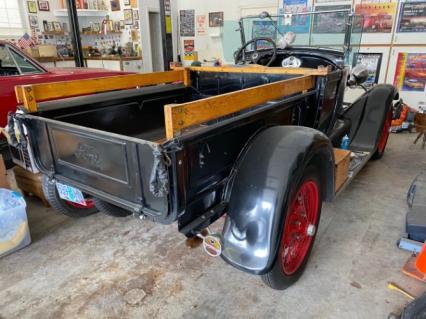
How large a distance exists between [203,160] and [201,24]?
23.1 feet

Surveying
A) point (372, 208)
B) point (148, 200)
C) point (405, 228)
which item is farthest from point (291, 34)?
point (148, 200)

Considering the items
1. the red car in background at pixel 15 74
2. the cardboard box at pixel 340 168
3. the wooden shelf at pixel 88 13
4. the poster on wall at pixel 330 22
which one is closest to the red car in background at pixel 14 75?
the red car in background at pixel 15 74

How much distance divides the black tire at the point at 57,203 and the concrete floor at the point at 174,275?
19cm

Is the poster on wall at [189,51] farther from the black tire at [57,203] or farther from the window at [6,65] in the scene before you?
the black tire at [57,203]

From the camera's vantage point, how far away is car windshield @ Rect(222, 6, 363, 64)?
3307 millimetres

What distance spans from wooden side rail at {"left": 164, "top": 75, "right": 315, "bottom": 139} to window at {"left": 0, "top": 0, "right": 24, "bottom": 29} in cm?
730

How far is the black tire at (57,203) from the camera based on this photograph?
6.84ft

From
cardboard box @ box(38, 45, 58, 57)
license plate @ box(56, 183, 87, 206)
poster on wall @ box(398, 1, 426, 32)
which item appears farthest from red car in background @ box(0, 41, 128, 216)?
poster on wall @ box(398, 1, 426, 32)

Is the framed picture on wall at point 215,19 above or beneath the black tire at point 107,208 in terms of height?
above

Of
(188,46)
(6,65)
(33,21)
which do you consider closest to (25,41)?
(33,21)

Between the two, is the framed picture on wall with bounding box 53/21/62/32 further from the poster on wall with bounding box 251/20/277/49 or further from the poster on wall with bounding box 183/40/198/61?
the poster on wall with bounding box 251/20/277/49

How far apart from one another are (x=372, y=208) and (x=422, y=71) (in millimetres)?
3795

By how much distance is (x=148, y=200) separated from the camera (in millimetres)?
1414

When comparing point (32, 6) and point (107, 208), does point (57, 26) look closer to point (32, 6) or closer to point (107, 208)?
point (32, 6)
